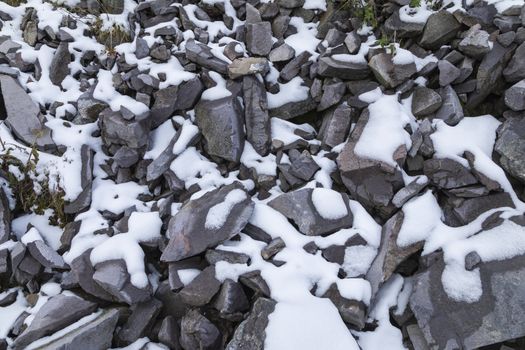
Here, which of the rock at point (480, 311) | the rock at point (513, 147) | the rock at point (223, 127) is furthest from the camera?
the rock at point (223, 127)

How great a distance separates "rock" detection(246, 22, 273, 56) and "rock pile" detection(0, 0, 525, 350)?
0.02 metres

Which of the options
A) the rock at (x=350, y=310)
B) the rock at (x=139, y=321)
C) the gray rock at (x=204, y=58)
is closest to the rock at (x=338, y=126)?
the gray rock at (x=204, y=58)

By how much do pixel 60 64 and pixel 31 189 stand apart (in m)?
2.05

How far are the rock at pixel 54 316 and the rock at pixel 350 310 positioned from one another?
2310 mm

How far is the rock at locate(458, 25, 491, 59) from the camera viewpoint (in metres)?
4.62

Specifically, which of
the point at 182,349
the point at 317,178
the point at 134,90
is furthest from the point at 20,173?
the point at 317,178

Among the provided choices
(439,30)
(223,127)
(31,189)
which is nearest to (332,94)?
(223,127)

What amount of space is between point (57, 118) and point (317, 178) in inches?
141

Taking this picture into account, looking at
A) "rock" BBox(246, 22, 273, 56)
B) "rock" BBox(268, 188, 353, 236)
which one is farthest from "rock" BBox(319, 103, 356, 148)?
"rock" BBox(246, 22, 273, 56)

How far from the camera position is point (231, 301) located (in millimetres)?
3516

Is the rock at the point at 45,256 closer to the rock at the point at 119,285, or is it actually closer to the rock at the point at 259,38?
the rock at the point at 119,285

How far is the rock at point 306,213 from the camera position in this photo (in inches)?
159

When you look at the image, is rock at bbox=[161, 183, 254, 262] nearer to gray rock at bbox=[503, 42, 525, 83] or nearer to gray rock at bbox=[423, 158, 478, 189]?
gray rock at bbox=[423, 158, 478, 189]

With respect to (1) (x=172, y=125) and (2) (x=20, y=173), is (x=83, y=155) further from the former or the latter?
(1) (x=172, y=125)
